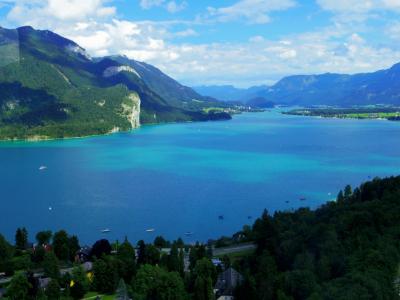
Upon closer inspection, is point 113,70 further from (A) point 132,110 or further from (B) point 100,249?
(B) point 100,249

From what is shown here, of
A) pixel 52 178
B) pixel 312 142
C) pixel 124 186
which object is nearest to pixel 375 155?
pixel 312 142

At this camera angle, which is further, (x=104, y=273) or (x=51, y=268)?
(x=51, y=268)

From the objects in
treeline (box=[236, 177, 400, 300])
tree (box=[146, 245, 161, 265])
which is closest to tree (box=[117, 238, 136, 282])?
tree (box=[146, 245, 161, 265])

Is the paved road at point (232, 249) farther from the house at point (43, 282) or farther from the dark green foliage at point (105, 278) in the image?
the house at point (43, 282)

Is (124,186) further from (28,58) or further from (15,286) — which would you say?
(28,58)

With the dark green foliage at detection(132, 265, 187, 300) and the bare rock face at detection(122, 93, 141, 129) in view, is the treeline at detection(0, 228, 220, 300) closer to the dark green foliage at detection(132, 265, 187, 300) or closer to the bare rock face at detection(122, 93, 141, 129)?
the dark green foliage at detection(132, 265, 187, 300)

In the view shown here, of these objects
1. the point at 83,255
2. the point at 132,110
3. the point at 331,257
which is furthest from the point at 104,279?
the point at 132,110

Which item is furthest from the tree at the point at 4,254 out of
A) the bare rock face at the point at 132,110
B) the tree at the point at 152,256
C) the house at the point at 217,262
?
the bare rock face at the point at 132,110
